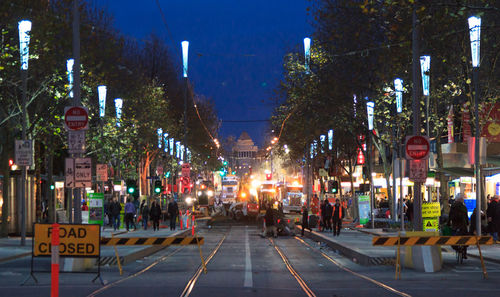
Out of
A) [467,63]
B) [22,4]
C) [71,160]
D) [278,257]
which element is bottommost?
[278,257]

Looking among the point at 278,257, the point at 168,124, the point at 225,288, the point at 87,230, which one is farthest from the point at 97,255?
the point at 168,124

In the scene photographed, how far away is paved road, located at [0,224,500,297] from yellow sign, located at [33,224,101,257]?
63 centimetres

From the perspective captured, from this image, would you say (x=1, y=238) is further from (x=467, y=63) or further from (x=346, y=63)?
(x=467, y=63)

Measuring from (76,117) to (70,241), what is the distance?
376 cm

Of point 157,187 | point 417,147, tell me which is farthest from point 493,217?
point 157,187

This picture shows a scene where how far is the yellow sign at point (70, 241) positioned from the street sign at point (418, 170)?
994 centimetres

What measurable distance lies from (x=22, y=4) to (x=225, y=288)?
2035 centimetres

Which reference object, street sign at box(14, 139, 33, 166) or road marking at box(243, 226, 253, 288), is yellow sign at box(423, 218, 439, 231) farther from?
street sign at box(14, 139, 33, 166)

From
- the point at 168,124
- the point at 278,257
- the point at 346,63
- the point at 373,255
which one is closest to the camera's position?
the point at 373,255

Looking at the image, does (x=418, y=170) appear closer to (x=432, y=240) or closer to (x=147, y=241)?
(x=432, y=240)

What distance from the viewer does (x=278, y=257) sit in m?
28.8

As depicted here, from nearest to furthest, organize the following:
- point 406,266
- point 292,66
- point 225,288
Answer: point 225,288, point 406,266, point 292,66

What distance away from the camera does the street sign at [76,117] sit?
2103 centimetres

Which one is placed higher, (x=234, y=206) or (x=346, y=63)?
(x=346, y=63)
